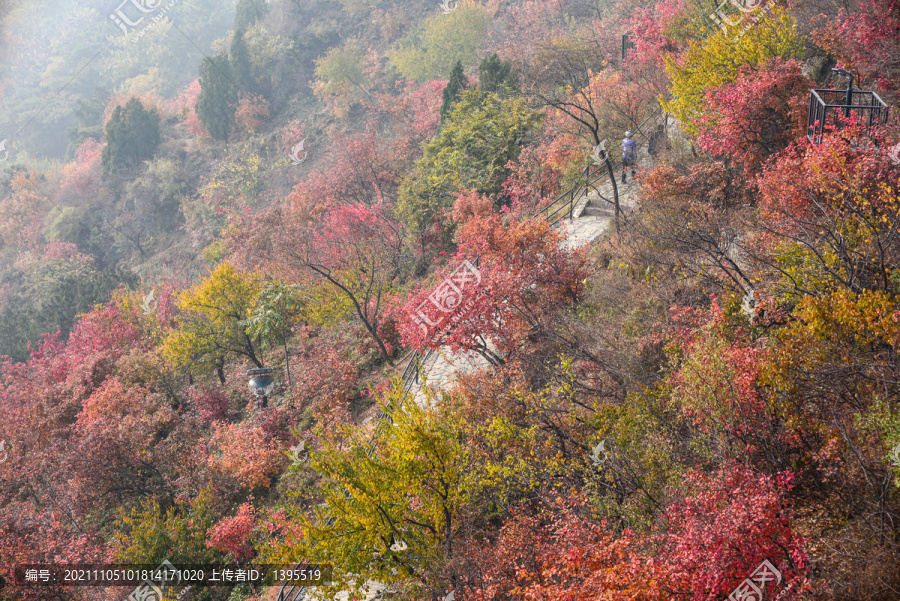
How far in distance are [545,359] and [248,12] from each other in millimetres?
62353

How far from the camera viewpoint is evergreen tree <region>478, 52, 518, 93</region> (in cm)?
2812

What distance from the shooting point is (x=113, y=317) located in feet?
88.9

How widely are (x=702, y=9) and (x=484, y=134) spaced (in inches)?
391

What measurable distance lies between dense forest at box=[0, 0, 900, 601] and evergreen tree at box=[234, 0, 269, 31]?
32.3 m

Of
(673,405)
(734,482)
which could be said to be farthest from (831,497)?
(673,405)

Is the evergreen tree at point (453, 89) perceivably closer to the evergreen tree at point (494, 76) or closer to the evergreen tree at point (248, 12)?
the evergreen tree at point (494, 76)

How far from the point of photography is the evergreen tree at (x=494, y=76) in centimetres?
2812
